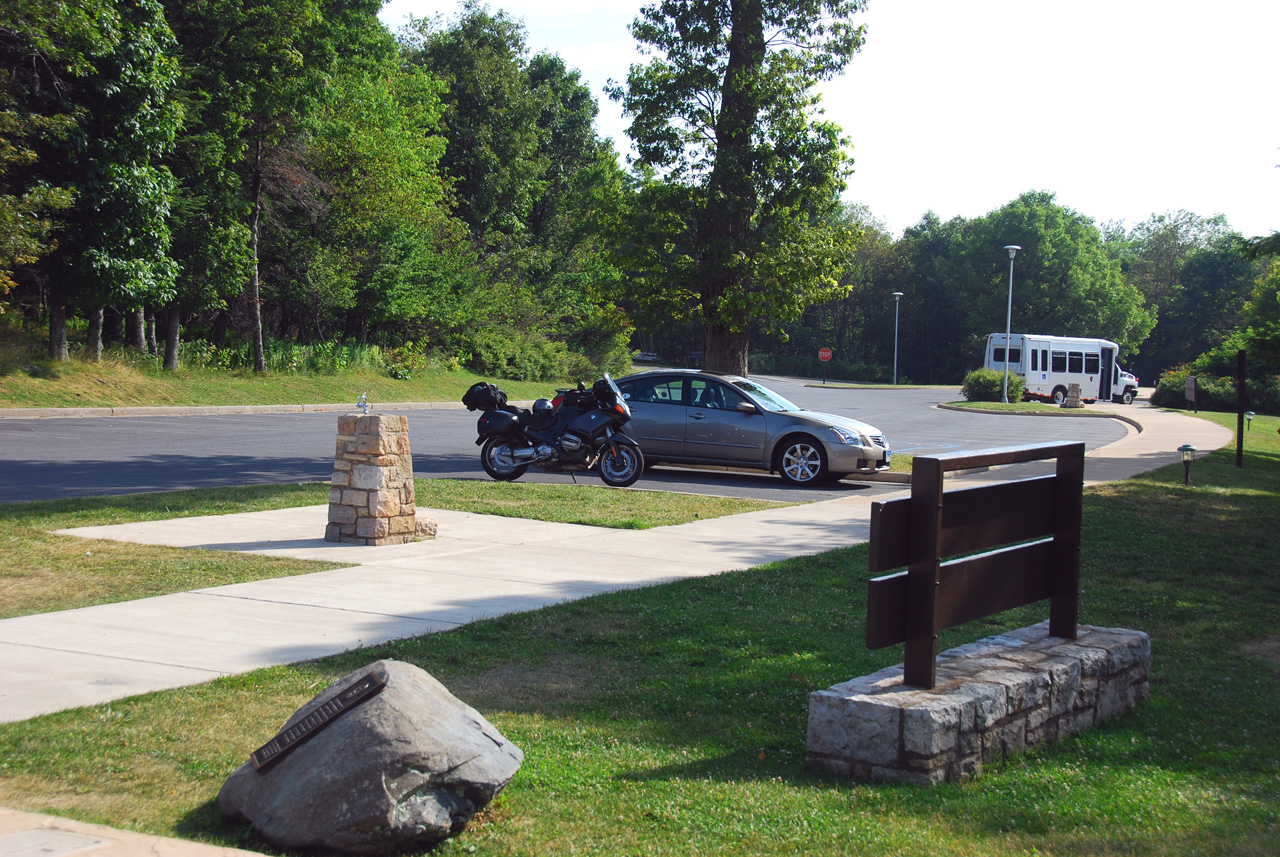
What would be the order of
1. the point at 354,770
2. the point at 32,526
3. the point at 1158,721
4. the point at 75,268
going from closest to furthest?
the point at 354,770, the point at 1158,721, the point at 32,526, the point at 75,268

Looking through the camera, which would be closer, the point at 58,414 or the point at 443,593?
the point at 443,593

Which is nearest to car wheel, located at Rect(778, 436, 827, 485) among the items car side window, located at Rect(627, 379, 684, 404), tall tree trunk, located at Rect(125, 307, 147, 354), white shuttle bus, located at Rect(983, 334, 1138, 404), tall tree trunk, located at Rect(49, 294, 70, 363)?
car side window, located at Rect(627, 379, 684, 404)

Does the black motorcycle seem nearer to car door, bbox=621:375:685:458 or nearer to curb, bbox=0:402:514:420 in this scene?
car door, bbox=621:375:685:458

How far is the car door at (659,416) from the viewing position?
15781mm

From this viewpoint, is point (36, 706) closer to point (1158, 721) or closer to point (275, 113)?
point (1158, 721)

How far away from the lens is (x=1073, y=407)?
42.2m

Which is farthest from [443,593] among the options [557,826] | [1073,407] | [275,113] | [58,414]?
[1073,407]

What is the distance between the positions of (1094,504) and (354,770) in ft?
35.3

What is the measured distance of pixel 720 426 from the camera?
15.6m

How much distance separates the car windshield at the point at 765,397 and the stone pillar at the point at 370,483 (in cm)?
739

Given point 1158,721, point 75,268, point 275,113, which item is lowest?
point 1158,721

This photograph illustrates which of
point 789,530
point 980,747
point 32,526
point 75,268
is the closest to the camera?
point 980,747

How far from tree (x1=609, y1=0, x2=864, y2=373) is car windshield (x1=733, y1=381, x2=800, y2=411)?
2978 millimetres

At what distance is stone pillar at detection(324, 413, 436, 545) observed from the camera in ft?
30.0
